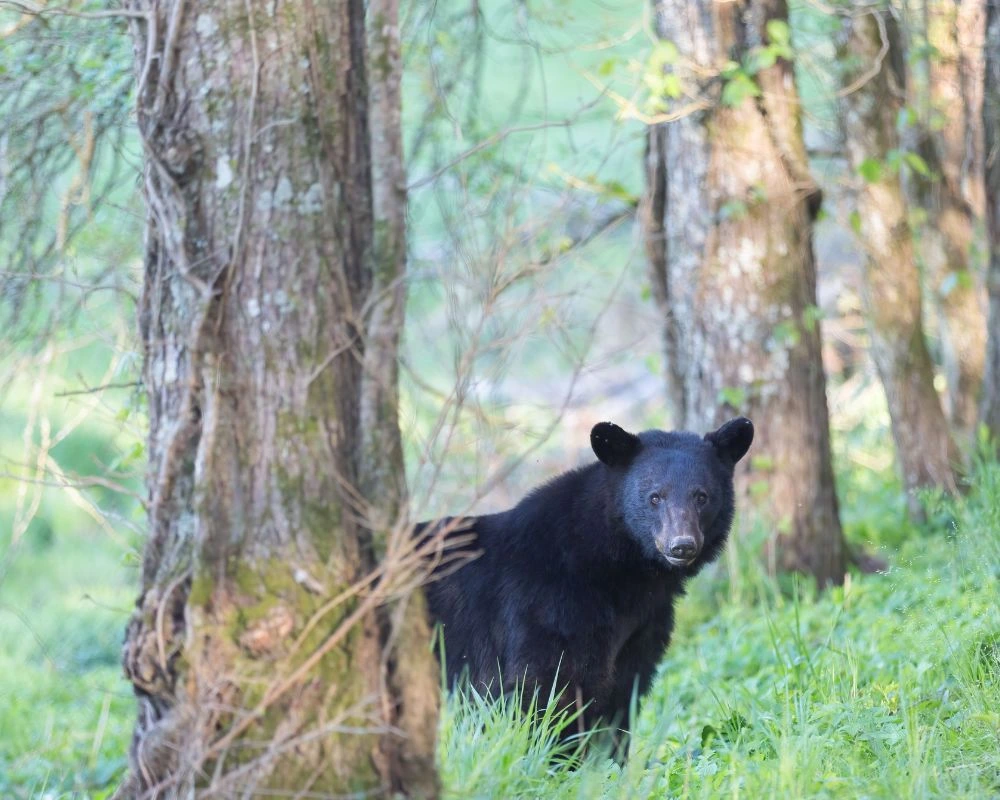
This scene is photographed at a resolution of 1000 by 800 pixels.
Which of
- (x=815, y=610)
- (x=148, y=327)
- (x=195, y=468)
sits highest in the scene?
(x=148, y=327)

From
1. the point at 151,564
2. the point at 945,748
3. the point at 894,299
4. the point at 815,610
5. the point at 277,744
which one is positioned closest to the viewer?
the point at 277,744

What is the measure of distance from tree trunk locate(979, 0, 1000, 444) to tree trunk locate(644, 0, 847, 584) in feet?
3.51

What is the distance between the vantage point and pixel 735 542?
694 centimetres

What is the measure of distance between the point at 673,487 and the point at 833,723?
1.23m

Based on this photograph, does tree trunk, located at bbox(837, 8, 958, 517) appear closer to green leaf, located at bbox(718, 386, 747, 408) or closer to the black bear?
green leaf, located at bbox(718, 386, 747, 408)

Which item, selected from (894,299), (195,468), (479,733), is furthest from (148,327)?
(894,299)

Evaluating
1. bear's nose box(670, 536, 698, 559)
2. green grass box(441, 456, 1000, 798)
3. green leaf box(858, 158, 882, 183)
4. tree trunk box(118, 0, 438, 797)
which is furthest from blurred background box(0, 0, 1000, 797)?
tree trunk box(118, 0, 438, 797)

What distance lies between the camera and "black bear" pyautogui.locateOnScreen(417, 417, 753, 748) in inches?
175

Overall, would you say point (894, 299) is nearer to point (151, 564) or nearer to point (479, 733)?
point (479, 733)

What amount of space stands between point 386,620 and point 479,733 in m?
0.87

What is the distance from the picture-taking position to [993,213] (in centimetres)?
731

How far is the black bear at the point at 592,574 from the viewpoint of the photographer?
4.45 meters

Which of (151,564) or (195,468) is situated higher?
(195,468)

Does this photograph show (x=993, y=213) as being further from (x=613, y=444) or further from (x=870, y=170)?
(x=613, y=444)
